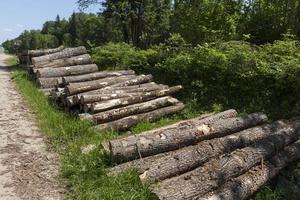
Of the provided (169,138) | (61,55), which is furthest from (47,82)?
(169,138)

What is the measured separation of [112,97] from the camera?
11594mm

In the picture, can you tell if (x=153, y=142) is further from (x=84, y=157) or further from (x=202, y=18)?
(x=202, y=18)

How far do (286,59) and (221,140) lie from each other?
542 centimetres

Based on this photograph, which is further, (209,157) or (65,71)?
(65,71)

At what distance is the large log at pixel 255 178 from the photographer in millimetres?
6621

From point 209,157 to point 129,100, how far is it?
4.22 meters

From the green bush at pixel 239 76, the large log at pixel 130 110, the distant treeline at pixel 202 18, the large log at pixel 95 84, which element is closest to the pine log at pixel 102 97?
the large log at pixel 130 110

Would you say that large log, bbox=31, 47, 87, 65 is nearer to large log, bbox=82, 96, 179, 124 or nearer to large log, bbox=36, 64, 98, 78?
large log, bbox=36, 64, 98, 78

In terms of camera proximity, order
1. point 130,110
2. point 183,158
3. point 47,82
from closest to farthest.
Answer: point 183,158
point 130,110
point 47,82

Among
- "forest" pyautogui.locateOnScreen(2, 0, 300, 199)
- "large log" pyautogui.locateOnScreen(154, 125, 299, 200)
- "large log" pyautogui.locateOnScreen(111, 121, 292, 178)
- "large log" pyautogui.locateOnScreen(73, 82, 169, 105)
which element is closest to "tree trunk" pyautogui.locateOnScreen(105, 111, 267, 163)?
"large log" pyautogui.locateOnScreen(111, 121, 292, 178)

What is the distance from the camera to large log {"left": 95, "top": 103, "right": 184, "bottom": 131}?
33.8 feet

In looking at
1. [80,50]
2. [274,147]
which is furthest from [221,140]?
[80,50]

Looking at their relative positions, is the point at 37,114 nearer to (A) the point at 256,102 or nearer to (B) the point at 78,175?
(B) the point at 78,175

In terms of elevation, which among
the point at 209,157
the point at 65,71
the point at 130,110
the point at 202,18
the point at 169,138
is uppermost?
the point at 202,18
